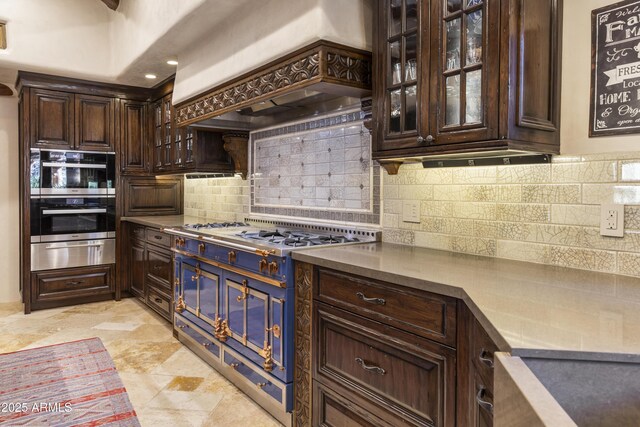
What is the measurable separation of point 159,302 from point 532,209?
3418 mm

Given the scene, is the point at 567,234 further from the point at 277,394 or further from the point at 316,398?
the point at 277,394

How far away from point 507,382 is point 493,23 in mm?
1324

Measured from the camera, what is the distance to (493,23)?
1.58 meters

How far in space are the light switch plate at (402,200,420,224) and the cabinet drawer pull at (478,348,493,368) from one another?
1.15 meters

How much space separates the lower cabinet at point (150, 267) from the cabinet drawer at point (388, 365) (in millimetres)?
2229

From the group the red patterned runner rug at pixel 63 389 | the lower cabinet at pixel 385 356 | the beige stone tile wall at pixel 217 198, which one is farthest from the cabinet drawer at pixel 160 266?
the lower cabinet at pixel 385 356

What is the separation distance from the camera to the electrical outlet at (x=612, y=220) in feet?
5.20

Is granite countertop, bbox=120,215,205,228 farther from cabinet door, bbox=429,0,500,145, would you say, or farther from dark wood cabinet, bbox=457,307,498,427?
dark wood cabinet, bbox=457,307,498,427

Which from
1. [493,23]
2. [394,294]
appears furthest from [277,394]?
[493,23]

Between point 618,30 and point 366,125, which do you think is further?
point 366,125

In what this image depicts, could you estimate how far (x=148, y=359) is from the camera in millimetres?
3180

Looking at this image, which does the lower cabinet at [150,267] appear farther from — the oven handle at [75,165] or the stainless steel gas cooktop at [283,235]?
the oven handle at [75,165]

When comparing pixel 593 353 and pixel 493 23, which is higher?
pixel 493 23

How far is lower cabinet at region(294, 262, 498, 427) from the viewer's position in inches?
54.9
